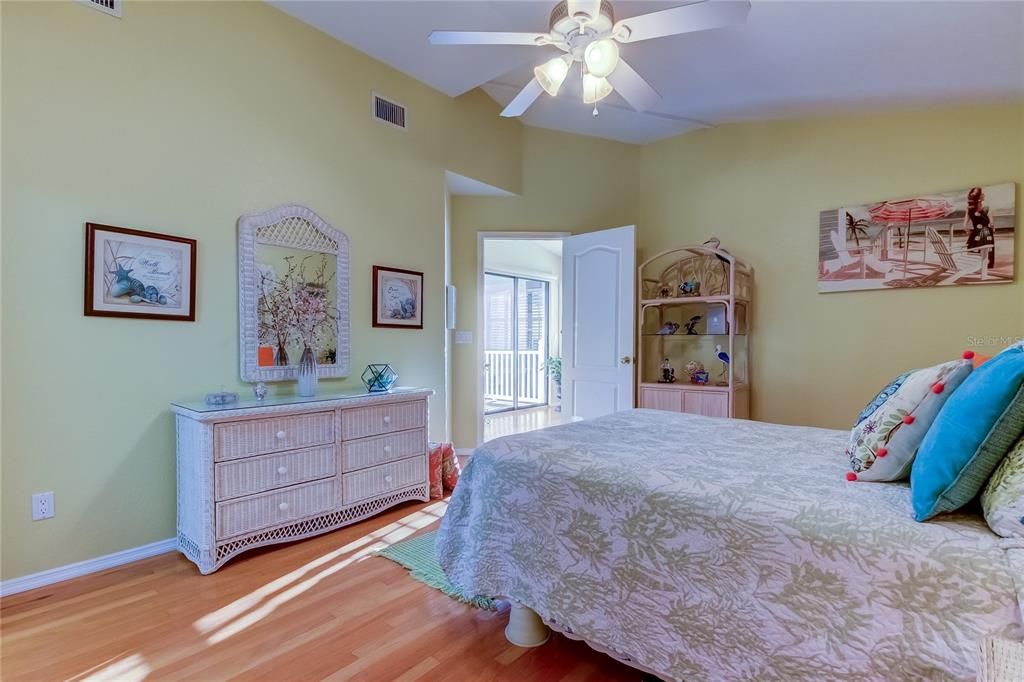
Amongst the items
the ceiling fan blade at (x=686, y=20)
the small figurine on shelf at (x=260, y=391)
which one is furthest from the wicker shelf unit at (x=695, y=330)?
the small figurine on shelf at (x=260, y=391)

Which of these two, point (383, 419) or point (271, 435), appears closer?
point (271, 435)

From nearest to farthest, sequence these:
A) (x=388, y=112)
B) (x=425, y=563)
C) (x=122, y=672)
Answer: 1. (x=122, y=672)
2. (x=425, y=563)
3. (x=388, y=112)

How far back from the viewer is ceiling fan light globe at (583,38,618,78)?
2.08m

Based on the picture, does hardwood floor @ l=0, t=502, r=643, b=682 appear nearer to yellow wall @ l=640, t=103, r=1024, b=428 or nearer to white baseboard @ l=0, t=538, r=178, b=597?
white baseboard @ l=0, t=538, r=178, b=597

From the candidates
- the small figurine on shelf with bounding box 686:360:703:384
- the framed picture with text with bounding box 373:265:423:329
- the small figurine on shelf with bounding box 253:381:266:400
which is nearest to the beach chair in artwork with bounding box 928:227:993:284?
the small figurine on shelf with bounding box 686:360:703:384

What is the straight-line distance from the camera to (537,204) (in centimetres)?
443

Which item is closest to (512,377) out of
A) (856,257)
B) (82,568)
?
(856,257)

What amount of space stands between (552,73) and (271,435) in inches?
89.6

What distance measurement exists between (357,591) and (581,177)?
3790mm

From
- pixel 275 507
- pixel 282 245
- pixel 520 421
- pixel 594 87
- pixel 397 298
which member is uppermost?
pixel 594 87

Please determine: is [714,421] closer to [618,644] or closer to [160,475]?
[618,644]

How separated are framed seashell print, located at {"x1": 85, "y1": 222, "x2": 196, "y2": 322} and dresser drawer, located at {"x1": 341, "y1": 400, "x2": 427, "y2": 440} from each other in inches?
38.6

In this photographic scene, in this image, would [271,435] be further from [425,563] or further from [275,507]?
[425,563]

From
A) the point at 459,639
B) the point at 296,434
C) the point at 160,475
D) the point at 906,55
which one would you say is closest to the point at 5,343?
the point at 160,475
